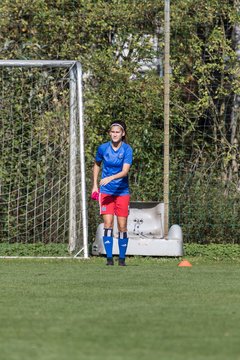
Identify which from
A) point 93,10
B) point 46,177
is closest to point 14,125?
point 46,177

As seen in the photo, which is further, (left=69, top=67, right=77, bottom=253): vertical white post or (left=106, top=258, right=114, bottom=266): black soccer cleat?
(left=69, top=67, right=77, bottom=253): vertical white post

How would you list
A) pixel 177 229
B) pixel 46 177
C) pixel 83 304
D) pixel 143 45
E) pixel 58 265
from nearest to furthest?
pixel 83 304 → pixel 58 265 → pixel 177 229 → pixel 46 177 → pixel 143 45

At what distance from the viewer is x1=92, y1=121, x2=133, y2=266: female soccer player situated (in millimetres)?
12211

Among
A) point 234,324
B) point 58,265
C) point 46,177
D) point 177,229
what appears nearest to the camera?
point 234,324

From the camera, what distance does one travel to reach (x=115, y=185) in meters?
12.3

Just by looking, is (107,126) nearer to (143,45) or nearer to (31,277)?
(143,45)

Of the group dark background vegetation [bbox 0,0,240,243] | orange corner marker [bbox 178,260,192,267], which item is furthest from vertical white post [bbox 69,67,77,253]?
orange corner marker [bbox 178,260,192,267]

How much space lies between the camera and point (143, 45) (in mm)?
15844

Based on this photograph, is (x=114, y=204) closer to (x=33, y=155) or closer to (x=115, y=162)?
(x=115, y=162)

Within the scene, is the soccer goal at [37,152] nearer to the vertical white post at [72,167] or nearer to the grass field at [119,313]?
the vertical white post at [72,167]

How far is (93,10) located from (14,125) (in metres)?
2.30

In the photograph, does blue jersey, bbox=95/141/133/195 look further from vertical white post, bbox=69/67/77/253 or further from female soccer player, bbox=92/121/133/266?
vertical white post, bbox=69/67/77/253

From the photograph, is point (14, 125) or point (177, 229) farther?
point (14, 125)

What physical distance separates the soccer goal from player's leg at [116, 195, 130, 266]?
5.79ft
